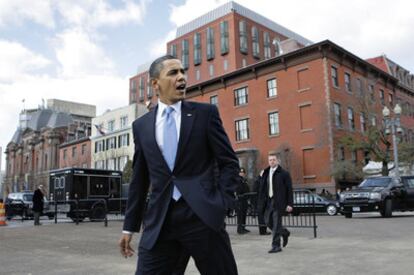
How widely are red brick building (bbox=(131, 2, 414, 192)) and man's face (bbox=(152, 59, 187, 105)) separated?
30.6 m

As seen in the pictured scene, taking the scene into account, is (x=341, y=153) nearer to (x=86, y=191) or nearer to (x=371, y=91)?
(x=371, y=91)

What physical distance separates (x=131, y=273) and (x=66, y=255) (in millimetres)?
2586

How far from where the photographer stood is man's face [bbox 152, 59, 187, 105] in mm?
3014

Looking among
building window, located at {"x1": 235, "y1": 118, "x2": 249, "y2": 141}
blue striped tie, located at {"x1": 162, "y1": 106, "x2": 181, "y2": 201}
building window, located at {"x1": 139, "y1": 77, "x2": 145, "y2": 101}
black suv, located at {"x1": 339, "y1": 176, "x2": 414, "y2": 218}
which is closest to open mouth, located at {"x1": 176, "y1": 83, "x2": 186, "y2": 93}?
blue striped tie, located at {"x1": 162, "y1": 106, "x2": 181, "y2": 201}

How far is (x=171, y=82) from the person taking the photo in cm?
303

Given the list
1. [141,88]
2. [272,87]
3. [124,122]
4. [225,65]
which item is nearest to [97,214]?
[272,87]

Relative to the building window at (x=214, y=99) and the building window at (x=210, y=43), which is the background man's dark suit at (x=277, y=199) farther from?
the building window at (x=210, y=43)

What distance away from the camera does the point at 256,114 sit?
40.5 m

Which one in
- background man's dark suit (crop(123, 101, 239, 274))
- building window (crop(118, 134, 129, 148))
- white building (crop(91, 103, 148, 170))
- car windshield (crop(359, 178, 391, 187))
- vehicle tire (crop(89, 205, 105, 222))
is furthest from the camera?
white building (crop(91, 103, 148, 170))

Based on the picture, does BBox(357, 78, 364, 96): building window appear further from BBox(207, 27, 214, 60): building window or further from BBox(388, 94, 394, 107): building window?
BBox(207, 27, 214, 60): building window

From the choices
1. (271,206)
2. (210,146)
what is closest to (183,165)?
(210,146)

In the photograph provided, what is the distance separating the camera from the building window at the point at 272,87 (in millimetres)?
39125

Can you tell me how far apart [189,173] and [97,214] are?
18.1 meters

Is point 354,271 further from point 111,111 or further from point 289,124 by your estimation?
point 111,111
